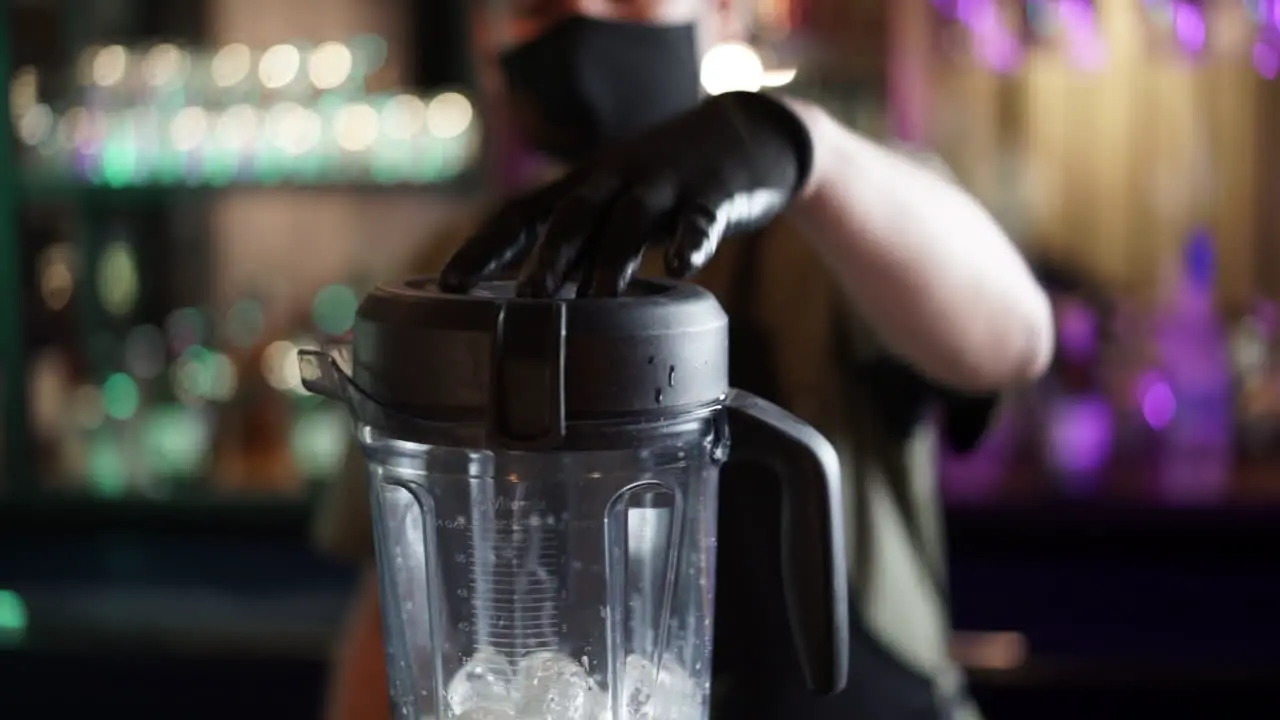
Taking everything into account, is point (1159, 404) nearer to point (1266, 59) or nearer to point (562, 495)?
point (1266, 59)

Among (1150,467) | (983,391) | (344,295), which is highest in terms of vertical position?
(983,391)

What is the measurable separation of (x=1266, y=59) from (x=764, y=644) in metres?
1.71

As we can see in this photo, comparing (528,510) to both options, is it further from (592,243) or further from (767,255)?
(767,255)

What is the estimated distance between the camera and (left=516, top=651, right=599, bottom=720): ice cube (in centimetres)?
56

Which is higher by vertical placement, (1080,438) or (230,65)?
(230,65)

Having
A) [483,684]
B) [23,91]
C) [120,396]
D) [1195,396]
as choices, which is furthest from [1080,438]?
[23,91]

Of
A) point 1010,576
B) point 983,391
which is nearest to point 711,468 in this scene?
point 983,391

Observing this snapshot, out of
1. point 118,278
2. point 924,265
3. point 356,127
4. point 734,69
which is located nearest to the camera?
point 924,265

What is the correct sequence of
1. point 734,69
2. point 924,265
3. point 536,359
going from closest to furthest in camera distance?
point 536,359 → point 924,265 → point 734,69

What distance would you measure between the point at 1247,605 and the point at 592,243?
163 centimetres

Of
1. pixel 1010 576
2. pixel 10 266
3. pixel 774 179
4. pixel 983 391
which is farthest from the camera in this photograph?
pixel 10 266

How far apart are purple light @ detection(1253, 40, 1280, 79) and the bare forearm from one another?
151 centimetres

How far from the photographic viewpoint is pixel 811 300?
1016mm

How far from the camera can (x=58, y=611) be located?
2.06 metres
